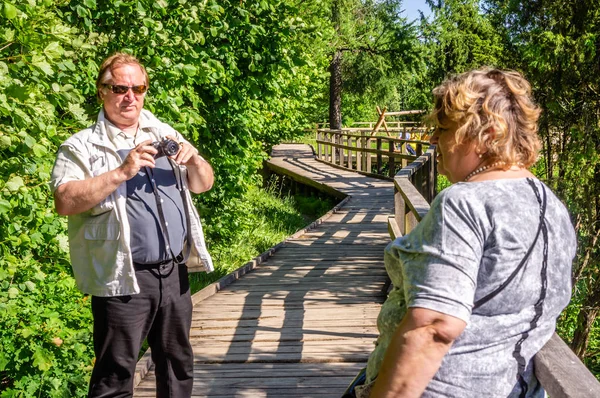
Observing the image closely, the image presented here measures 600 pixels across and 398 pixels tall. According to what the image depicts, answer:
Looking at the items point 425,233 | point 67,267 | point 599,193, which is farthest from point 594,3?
point 425,233

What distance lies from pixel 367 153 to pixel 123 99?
722 inches

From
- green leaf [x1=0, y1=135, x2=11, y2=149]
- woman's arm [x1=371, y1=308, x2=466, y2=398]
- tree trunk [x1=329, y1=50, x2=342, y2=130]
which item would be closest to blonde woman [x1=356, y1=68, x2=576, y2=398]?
woman's arm [x1=371, y1=308, x2=466, y2=398]

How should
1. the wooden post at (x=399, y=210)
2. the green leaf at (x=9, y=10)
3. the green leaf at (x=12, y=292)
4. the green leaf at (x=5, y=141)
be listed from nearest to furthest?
the green leaf at (x=9, y=10)
the green leaf at (x=5, y=141)
the green leaf at (x=12, y=292)
the wooden post at (x=399, y=210)

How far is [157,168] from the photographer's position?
3074 millimetres

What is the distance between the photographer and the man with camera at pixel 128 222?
9.49 ft

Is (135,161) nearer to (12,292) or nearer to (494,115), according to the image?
(12,292)

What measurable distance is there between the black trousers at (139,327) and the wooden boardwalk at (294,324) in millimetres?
1310

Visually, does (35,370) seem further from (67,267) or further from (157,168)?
(157,168)

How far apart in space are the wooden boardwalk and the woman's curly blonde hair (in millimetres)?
2923

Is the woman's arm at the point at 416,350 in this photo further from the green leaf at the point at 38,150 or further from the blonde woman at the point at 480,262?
the green leaf at the point at 38,150

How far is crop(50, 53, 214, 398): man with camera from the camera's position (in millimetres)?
2893

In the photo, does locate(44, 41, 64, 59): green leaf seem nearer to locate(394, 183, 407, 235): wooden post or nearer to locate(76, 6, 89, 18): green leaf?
locate(76, 6, 89, 18): green leaf

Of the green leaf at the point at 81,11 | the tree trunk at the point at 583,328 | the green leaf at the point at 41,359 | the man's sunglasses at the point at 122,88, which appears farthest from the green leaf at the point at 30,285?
the tree trunk at the point at 583,328

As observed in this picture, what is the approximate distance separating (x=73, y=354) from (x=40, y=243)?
1.02 metres
